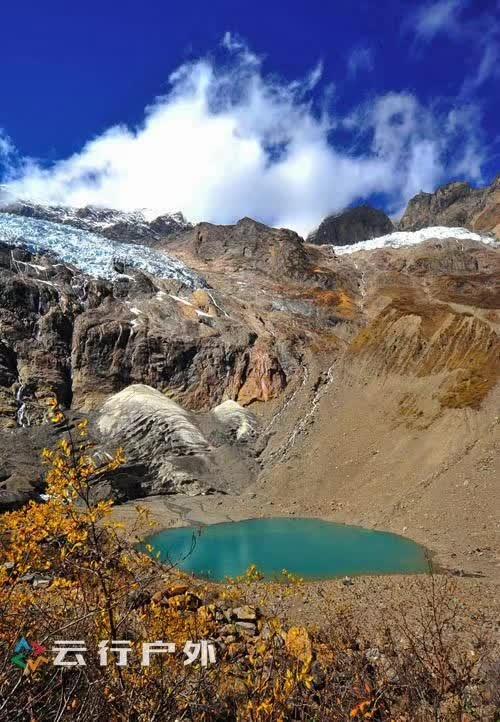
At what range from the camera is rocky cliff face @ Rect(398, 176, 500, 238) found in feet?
447

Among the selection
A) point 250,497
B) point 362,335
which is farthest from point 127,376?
point 362,335

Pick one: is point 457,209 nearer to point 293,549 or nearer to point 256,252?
point 256,252

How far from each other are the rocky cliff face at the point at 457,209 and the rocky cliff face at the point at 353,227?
8.72m

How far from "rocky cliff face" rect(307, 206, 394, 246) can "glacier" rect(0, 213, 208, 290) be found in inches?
4267

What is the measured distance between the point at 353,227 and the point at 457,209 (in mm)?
36106

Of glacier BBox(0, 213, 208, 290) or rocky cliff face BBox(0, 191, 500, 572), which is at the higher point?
glacier BBox(0, 213, 208, 290)

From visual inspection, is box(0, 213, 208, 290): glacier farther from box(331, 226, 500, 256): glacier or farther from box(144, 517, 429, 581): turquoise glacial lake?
box(331, 226, 500, 256): glacier

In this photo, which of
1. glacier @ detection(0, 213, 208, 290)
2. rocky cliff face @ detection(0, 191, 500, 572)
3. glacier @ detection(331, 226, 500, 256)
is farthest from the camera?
glacier @ detection(331, 226, 500, 256)

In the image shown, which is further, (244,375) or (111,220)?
(111,220)

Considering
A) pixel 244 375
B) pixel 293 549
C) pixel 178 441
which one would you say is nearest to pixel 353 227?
pixel 244 375

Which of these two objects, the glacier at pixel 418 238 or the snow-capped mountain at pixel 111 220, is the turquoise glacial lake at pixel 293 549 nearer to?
the glacier at pixel 418 238

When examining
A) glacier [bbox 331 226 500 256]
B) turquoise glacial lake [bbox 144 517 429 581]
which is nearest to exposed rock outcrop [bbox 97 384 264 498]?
turquoise glacial lake [bbox 144 517 429 581]

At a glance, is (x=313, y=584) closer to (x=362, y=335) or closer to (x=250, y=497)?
(x=250, y=497)

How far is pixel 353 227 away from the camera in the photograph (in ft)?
586
